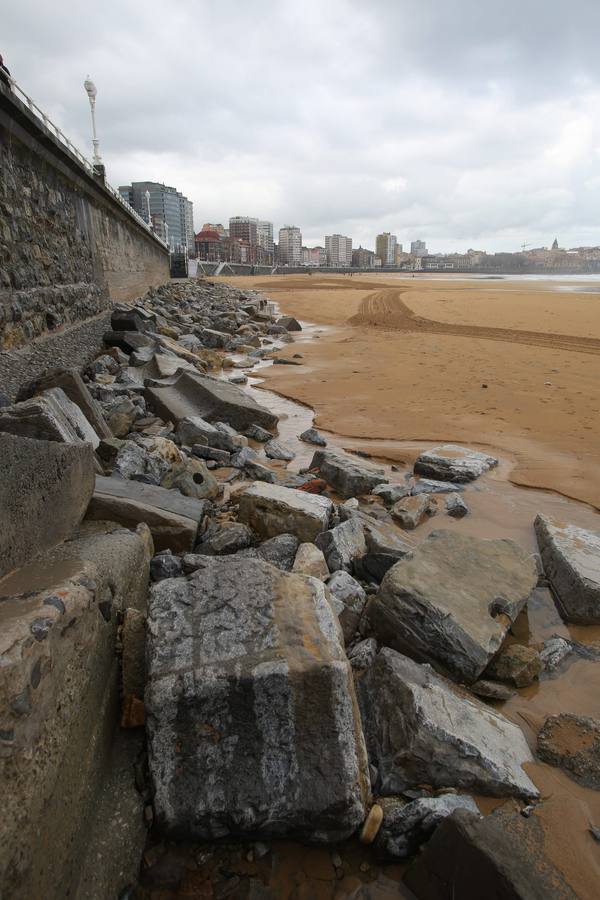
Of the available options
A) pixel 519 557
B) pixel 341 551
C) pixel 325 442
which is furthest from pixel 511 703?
pixel 325 442

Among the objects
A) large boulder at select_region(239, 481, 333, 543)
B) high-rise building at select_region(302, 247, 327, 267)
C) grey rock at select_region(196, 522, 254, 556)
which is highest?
high-rise building at select_region(302, 247, 327, 267)

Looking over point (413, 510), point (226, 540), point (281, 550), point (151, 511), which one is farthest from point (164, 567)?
point (413, 510)

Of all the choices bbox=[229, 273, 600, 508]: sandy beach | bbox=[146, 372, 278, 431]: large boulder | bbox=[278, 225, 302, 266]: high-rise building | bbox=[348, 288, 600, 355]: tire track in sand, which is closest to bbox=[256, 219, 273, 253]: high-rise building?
bbox=[278, 225, 302, 266]: high-rise building

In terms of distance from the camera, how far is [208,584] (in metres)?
Answer: 2.17

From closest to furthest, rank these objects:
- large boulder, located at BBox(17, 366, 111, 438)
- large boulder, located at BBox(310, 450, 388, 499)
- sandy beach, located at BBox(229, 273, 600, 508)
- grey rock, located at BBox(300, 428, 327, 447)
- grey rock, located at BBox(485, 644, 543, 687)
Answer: grey rock, located at BBox(485, 644, 543, 687)
large boulder, located at BBox(17, 366, 111, 438)
large boulder, located at BBox(310, 450, 388, 499)
sandy beach, located at BBox(229, 273, 600, 508)
grey rock, located at BBox(300, 428, 327, 447)

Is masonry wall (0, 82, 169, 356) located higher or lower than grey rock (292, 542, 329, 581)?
higher

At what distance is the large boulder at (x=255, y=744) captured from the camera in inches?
65.9

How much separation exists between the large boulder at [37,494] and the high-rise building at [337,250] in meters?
174

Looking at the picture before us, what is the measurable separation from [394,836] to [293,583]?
0.95m

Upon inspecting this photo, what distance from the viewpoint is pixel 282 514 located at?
11.6 ft

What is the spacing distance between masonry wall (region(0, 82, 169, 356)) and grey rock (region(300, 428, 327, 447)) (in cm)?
337

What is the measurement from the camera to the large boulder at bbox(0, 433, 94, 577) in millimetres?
1975

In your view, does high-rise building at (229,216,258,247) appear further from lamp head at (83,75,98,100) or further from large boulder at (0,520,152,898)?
large boulder at (0,520,152,898)

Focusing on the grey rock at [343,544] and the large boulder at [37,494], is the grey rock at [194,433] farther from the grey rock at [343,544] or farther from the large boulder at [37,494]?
the large boulder at [37,494]
